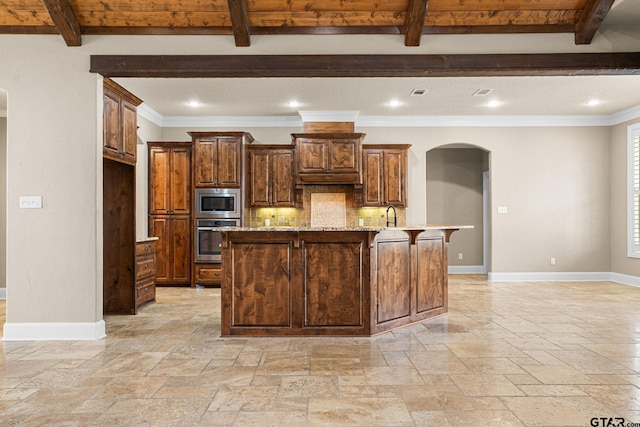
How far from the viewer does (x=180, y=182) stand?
775 centimetres

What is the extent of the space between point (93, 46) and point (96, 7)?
0.38m

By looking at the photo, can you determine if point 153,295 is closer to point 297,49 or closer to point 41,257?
point 41,257

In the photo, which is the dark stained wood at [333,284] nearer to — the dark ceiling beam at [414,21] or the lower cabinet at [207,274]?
the dark ceiling beam at [414,21]

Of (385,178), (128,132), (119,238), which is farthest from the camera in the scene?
(385,178)

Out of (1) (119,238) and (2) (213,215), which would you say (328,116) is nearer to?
(2) (213,215)

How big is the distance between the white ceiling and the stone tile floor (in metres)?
3.16

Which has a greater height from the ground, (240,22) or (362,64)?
(240,22)

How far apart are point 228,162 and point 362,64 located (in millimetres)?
3758

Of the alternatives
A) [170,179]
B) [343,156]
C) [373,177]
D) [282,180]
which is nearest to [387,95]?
[343,156]

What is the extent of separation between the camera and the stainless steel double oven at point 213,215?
7.50 metres

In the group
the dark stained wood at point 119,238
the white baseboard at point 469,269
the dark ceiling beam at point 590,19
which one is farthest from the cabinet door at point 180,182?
the dark ceiling beam at point 590,19

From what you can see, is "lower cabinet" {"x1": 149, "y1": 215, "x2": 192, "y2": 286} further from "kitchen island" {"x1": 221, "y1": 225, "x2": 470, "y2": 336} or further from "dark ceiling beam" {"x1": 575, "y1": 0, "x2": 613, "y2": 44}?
"dark ceiling beam" {"x1": 575, "y1": 0, "x2": 613, "y2": 44}

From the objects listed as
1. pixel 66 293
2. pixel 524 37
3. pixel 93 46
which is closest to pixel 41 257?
pixel 66 293

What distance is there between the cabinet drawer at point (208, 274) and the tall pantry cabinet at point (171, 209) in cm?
29
